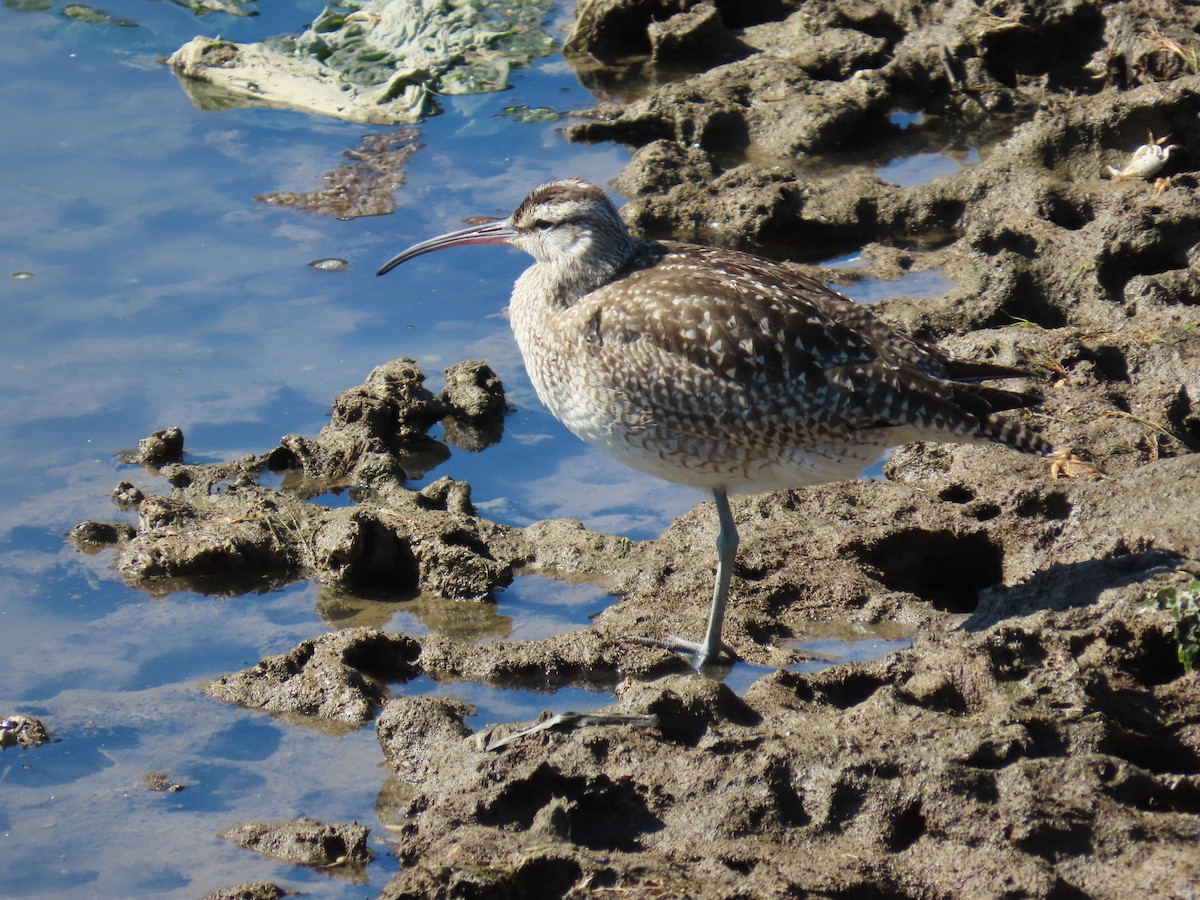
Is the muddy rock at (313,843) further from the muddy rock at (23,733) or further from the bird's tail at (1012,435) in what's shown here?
the bird's tail at (1012,435)

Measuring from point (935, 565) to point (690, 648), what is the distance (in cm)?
119

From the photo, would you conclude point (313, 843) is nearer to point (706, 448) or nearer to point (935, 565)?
point (706, 448)

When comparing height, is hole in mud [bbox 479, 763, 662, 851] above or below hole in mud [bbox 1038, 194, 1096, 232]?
below

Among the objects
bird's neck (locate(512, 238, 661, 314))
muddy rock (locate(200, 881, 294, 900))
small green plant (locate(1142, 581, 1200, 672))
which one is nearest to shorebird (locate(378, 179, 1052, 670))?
bird's neck (locate(512, 238, 661, 314))

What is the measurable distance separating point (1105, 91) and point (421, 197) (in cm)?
424

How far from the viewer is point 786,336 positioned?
5.41 m

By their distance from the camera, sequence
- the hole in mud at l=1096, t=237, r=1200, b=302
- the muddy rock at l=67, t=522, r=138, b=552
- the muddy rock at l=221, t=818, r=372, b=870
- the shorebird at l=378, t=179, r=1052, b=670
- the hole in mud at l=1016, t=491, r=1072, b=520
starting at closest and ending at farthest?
1. the muddy rock at l=221, t=818, r=372, b=870
2. the shorebird at l=378, t=179, r=1052, b=670
3. the hole in mud at l=1016, t=491, r=1072, b=520
4. the muddy rock at l=67, t=522, r=138, b=552
5. the hole in mud at l=1096, t=237, r=1200, b=302

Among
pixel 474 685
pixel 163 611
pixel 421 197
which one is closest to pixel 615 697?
pixel 474 685

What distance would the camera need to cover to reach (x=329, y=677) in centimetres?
533

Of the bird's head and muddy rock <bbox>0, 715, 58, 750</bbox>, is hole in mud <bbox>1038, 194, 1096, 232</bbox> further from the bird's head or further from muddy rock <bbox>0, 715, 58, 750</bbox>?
muddy rock <bbox>0, 715, 58, 750</bbox>

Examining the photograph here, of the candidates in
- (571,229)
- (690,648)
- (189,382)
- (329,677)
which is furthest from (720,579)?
(189,382)

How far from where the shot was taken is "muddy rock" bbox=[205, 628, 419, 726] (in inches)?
208

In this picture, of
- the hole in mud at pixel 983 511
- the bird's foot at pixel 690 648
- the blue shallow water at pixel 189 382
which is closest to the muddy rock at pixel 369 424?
the blue shallow water at pixel 189 382

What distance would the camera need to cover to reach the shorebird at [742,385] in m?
5.38
